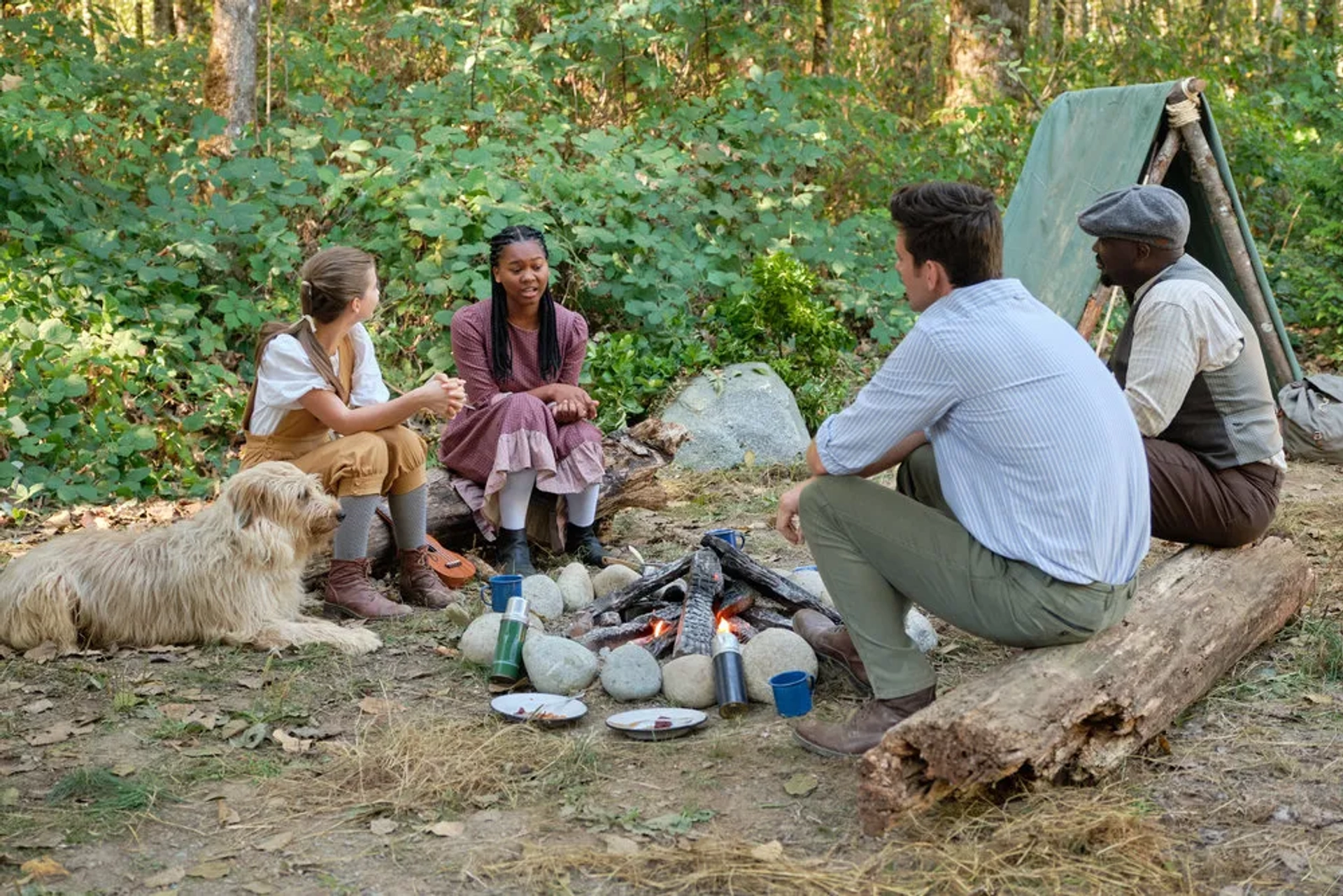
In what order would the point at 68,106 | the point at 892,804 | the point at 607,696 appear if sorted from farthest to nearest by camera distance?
the point at 68,106
the point at 607,696
the point at 892,804

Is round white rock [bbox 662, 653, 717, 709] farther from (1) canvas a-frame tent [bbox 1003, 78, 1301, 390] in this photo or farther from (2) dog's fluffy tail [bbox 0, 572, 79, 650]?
(1) canvas a-frame tent [bbox 1003, 78, 1301, 390]

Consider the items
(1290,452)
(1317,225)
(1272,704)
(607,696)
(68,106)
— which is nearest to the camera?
(1272,704)

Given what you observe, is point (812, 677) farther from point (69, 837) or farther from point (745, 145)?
point (745, 145)

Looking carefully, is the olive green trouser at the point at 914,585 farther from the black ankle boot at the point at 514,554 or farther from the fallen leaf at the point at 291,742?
the black ankle boot at the point at 514,554

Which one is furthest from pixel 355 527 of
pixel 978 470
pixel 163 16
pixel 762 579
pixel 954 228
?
pixel 163 16

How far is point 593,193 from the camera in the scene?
29.5 ft

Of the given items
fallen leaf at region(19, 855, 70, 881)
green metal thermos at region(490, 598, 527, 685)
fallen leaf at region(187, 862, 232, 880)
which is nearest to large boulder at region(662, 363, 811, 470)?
green metal thermos at region(490, 598, 527, 685)

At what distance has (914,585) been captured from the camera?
3.46m

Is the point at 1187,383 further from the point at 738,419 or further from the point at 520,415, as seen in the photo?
the point at 738,419

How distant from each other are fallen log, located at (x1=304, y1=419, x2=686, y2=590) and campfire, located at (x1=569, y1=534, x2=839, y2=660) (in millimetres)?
1056

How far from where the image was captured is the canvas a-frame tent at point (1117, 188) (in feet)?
22.3

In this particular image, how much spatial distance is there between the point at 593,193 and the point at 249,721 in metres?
5.71

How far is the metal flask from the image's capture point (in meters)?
4.04

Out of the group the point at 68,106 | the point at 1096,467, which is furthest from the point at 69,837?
the point at 68,106
